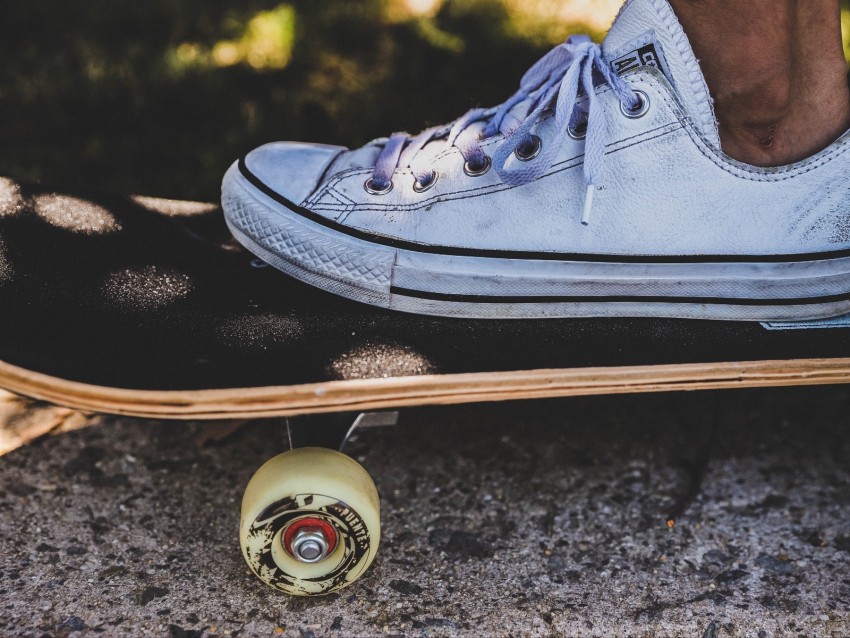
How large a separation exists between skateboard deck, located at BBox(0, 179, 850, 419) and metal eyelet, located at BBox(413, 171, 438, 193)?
216 millimetres

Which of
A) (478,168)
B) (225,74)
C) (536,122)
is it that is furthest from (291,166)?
(225,74)

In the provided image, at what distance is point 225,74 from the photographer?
2799 millimetres

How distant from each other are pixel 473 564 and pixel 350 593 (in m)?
0.21

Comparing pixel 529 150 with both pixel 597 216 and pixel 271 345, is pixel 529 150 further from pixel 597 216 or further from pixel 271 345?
pixel 271 345

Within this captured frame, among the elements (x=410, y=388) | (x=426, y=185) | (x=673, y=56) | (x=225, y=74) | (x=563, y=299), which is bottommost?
(x=410, y=388)

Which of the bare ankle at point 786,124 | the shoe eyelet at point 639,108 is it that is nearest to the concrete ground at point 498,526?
the bare ankle at point 786,124

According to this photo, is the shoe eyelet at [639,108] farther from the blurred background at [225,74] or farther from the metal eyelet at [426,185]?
the blurred background at [225,74]

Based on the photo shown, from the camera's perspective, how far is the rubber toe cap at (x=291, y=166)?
→ 1391mm

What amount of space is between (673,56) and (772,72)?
164 millimetres

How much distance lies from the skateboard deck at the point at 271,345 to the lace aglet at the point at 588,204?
18 centimetres

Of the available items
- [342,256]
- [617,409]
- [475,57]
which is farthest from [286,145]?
[475,57]

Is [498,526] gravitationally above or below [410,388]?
below

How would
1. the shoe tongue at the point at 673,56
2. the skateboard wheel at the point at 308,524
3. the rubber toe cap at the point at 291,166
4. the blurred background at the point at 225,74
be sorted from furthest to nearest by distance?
the blurred background at the point at 225,74 → the rubber toe cap at the point at 291,166 → the shoe tongue at the point at 673,56 → the skateboard wheel at the point at 308,524

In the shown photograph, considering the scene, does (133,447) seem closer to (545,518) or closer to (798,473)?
(545,518)
